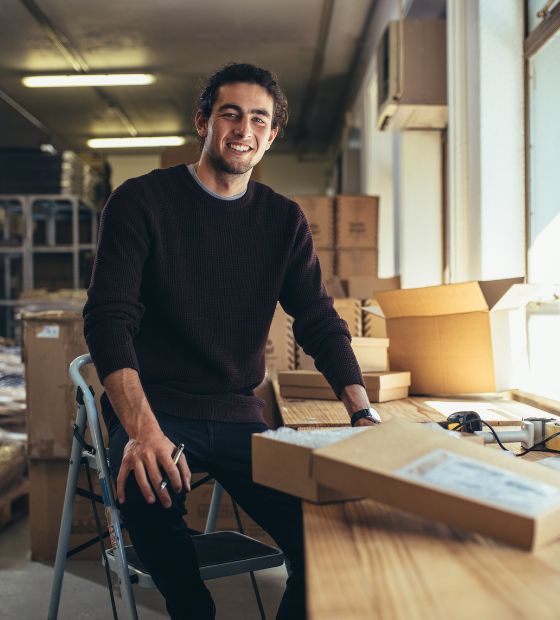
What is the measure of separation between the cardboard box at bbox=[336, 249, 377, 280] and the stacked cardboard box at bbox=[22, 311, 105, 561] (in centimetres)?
284

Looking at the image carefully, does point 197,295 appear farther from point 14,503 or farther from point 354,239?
point 354,239

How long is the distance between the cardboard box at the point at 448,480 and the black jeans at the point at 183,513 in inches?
21.5

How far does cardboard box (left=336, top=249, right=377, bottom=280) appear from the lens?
5328 mm

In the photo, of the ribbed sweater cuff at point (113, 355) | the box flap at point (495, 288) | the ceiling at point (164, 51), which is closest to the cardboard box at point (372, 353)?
the box flap at point (495, 288)

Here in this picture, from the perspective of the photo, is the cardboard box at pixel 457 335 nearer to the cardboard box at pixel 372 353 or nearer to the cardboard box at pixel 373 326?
the cardboard box at pixel 372 353

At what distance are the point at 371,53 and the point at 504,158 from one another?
11.9ft

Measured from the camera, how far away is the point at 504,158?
2.84 meters

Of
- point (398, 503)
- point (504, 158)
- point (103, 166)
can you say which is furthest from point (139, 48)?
point (398, 503)

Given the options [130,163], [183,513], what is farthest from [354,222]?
[130,163]

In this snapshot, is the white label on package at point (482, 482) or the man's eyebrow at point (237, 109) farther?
the man's eyebrow at point (237, 109)

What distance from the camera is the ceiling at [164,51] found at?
5.70 metres

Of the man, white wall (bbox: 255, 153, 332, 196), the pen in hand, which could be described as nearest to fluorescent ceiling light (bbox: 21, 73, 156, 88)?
white wall (bbox: 255, 153, 332, 196)

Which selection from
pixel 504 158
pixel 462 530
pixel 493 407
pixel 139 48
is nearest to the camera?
pixel 462 530

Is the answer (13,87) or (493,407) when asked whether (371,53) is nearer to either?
(13,87)
